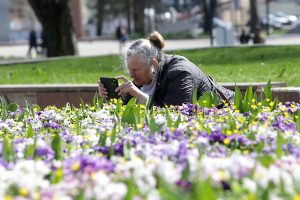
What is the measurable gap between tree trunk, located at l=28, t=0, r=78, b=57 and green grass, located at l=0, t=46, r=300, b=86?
3540 mm

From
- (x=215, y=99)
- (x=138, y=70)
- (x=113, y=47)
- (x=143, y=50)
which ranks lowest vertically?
(x=113, y=47)

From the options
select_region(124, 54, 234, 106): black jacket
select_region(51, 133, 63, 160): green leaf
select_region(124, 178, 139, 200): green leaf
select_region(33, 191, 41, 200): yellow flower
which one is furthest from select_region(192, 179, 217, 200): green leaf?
select_region(124, 54, 234, 106): black jacket

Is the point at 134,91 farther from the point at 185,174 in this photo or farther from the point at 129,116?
the point at 185,174

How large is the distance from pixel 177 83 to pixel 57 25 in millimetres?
15563

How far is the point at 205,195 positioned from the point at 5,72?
43.7 feet

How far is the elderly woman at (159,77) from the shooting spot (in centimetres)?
652

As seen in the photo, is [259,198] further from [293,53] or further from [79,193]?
[293,53]

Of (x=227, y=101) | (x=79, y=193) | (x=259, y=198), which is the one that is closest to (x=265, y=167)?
(x=259, y=198)

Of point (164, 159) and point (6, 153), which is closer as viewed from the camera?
point (164, 159)

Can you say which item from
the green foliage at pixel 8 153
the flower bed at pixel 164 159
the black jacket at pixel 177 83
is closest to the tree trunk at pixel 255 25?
the black jacket at pixel 177 83

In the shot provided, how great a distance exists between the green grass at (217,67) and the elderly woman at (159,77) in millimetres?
→ 3816

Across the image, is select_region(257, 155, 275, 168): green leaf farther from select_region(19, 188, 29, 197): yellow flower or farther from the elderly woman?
the elderly woman

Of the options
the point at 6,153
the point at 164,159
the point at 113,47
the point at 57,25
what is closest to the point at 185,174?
the point at 164,159

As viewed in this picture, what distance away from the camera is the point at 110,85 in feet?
21.6
